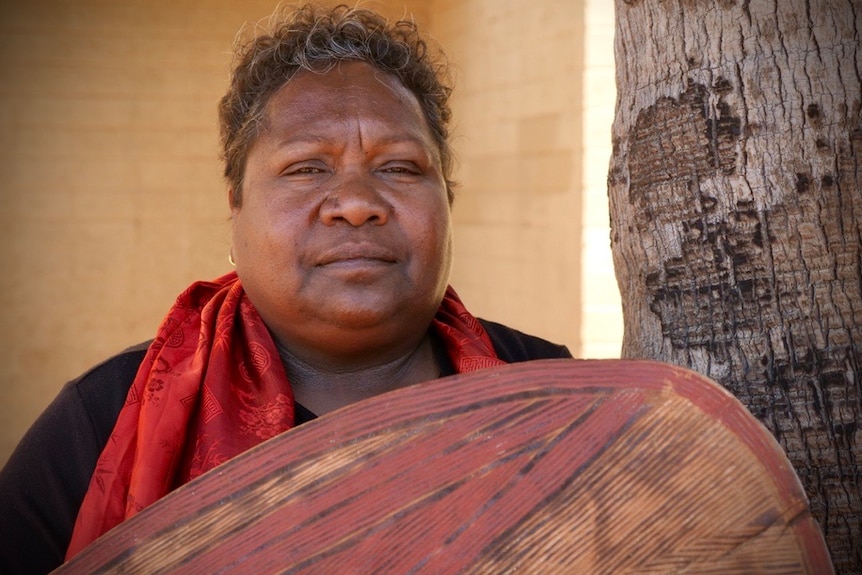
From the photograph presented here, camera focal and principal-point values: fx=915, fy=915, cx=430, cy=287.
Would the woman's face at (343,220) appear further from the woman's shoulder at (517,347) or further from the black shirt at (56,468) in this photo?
the woman's shoulder at (517,347)

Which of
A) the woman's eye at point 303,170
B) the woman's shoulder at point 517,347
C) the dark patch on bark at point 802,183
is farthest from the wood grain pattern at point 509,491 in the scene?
the woman's shoulder at point 517,347

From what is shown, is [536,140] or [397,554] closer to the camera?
[397,554]

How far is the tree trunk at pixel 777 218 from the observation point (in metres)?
1.71

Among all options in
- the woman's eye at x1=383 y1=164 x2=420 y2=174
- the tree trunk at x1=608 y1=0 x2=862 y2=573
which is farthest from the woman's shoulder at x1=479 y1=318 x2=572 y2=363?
the tree trunk at x1=608 y1=0 x2=862 y2=573

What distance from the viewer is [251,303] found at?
2229 mm

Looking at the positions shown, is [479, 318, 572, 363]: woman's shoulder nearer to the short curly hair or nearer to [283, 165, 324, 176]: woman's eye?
the short curly hair

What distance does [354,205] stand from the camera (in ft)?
6.53

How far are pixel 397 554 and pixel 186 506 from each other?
32 cm

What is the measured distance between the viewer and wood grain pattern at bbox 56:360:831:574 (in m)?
1.23

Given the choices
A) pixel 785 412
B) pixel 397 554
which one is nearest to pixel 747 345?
pixel 785 412

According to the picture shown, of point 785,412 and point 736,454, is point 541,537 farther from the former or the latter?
point 785,412

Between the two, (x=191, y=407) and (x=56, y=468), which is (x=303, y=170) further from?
(x=56, y=468)

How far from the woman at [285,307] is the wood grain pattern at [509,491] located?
0.60 meters

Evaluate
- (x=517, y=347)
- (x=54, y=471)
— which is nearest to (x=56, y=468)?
(x=54, y=471)
